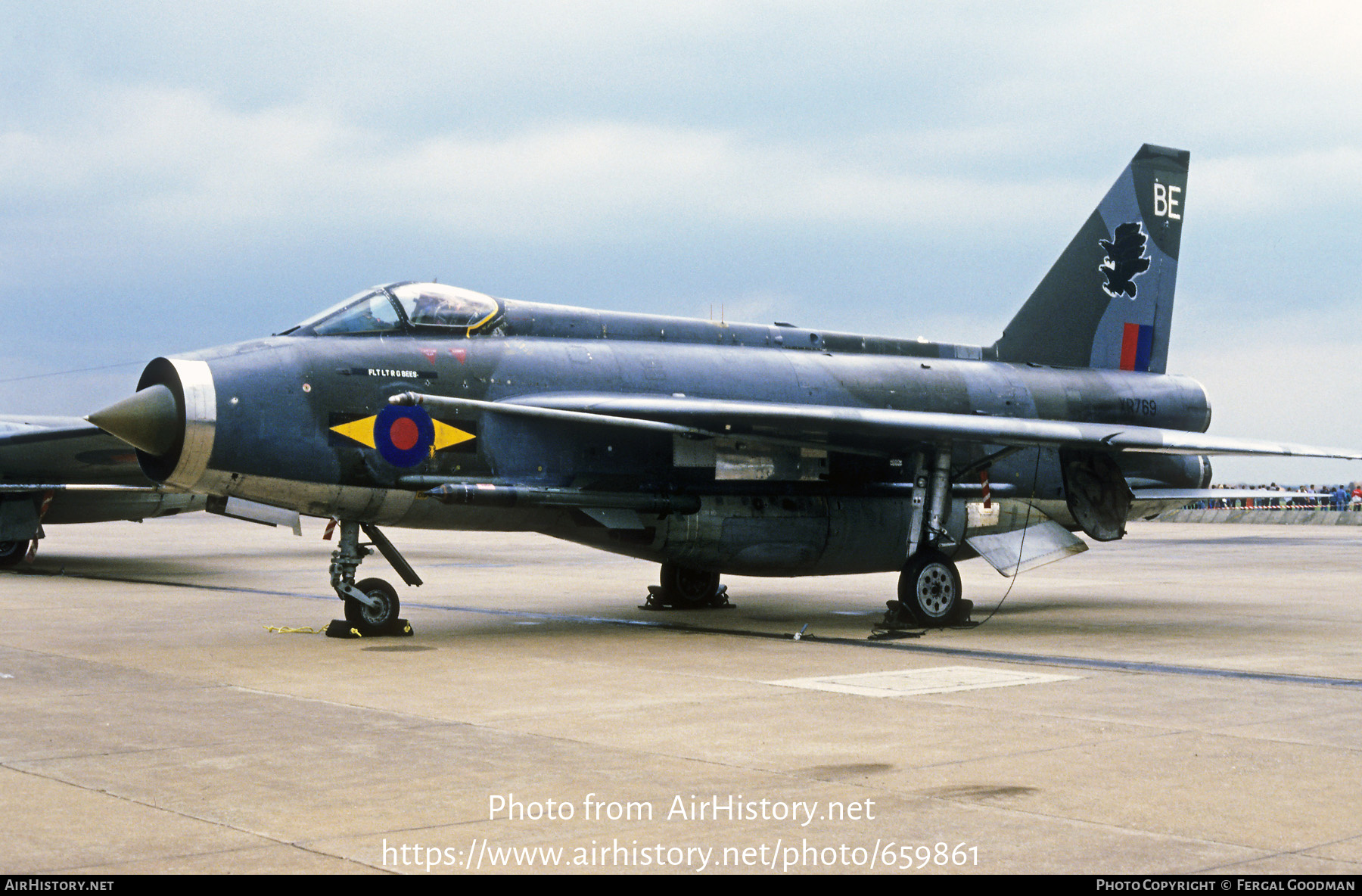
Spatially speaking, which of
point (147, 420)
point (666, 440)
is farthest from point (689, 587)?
point (147, 420)

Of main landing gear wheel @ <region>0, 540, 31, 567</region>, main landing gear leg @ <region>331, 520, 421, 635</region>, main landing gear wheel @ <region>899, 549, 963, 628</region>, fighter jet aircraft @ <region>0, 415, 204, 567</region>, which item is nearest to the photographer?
main landing gear leg @ <region>331, 520, 421, 635</region>

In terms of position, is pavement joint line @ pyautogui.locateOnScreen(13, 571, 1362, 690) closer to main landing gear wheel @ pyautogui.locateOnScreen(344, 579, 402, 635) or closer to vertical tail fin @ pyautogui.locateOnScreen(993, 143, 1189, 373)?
main landing gear wheel @ pyautogui.locateOnScreen(344, 579, 402, 635)

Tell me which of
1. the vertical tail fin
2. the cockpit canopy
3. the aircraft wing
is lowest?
the aircraft wing

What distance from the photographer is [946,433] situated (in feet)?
42.1

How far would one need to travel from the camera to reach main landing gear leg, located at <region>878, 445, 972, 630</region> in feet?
43.8

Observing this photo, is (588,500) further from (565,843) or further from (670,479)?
(565,843)

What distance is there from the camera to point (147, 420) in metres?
11.2

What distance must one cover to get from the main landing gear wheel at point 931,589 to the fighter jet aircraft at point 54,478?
13846 millimetres

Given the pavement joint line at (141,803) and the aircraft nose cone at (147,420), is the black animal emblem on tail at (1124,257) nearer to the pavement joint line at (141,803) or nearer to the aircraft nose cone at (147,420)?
the aircraft nose cone at (147,420)

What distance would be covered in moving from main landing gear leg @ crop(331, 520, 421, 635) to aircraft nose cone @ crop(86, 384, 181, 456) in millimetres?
1826

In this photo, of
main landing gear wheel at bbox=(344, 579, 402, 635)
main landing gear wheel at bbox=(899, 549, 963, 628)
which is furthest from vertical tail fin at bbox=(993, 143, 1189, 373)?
main landing gear wheel at bbox=(344, 579, 402, 635)

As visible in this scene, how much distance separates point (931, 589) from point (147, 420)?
7.51 m
